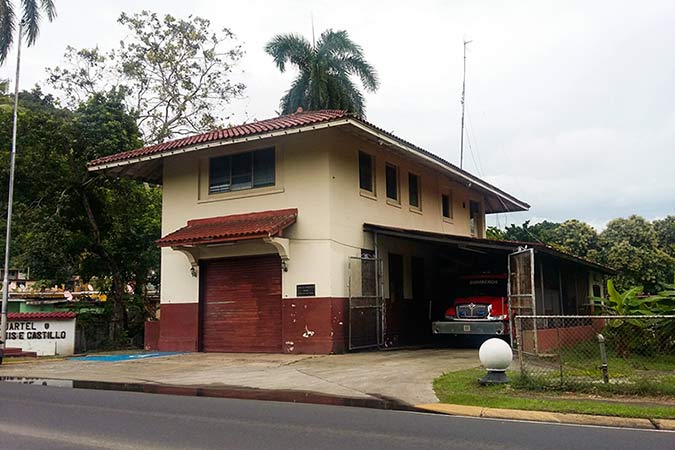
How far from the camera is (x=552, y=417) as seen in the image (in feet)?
27.5

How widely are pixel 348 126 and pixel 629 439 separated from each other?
1151 cm

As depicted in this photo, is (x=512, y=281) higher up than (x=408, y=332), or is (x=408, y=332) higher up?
(x=512, y=281)

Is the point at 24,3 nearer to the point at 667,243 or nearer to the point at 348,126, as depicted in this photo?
the point at 348,126

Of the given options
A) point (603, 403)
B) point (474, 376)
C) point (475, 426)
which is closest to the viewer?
point (475, 426)

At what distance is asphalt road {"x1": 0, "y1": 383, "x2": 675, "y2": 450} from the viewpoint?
273 inches

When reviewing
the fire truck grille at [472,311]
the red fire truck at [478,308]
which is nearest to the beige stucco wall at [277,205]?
the red fire truck at [478,308]

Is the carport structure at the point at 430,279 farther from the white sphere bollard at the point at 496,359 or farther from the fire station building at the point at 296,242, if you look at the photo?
the white sphere bollard at the point at 496,359

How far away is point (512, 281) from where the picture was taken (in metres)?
16.7

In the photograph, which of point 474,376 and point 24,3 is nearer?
point 474,376

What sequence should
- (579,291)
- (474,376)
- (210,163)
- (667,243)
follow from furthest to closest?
(667,243) → (579,291) → (210,163) → (474,376)

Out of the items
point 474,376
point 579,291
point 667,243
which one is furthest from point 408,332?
point 667,243

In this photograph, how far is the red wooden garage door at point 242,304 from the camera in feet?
58.8

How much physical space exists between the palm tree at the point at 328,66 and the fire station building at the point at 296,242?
12772mm

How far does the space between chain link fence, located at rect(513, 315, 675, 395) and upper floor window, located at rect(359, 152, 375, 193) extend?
6.34 metres
